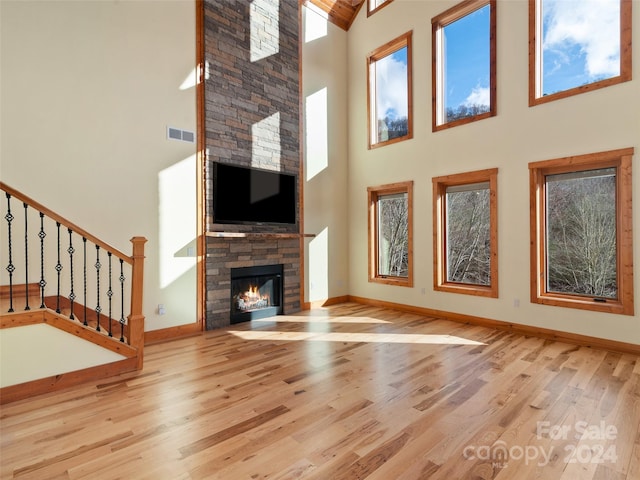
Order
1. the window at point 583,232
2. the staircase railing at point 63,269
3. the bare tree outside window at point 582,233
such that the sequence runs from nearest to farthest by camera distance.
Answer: the staircase railing at point 63,269 → the window at point 583,232 → the bare tree outside window at point 582,233

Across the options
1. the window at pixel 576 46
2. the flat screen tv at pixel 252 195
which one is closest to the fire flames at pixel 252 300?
the flat screen tv at pixel 252 195

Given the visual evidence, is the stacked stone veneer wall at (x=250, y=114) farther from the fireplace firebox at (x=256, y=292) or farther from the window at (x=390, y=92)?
the window at (x=390, y=92)

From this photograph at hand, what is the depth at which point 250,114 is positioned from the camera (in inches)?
204

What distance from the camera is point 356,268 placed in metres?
→ 6.58

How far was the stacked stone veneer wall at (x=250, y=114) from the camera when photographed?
4.75 m

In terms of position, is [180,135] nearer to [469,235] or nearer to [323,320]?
[323,320]

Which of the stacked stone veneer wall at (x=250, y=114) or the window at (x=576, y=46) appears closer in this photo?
the window at (x=576, y=46)

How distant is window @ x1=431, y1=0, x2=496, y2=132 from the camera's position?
480 cm

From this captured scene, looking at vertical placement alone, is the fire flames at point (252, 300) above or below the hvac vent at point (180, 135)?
below

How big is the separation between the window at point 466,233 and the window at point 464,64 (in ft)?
2.98

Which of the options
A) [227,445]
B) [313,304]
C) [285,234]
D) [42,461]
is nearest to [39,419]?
[42,461]

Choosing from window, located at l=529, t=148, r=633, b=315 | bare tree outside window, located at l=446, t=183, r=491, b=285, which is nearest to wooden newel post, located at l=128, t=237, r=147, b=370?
bare tree outside window, located at l=446, t=183, r=491, b=285

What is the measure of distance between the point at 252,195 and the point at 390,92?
10.3 ft

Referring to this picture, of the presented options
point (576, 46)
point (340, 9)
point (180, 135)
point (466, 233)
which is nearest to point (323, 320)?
point (466, 233)
